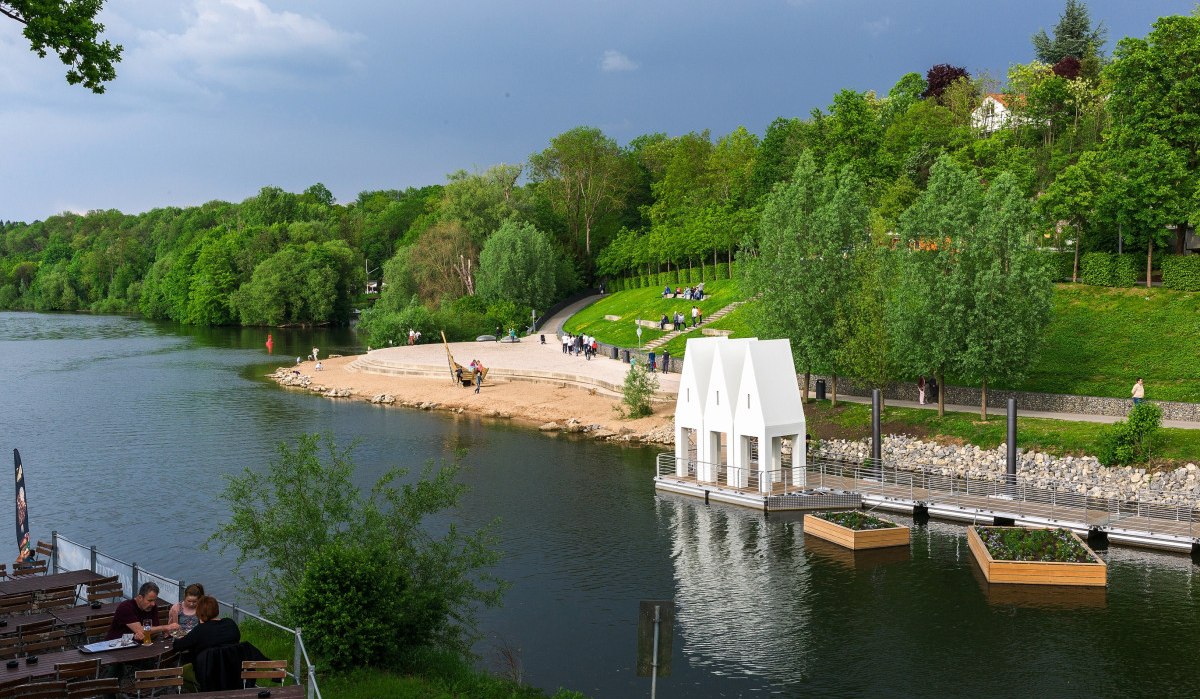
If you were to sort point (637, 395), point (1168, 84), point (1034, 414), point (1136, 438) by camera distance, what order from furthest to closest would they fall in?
1. point (637, 395)
2. point (1168, 84)
3. point (1034, 414)
4. point (1136, 438)

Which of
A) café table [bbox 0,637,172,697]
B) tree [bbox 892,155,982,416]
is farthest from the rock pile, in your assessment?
café table [bbox 0,637,172,697]

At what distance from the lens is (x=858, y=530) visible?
1247 inches

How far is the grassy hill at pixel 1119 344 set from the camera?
44.5m

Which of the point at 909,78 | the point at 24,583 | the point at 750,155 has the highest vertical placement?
the point at 909,78

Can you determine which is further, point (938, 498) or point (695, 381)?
point (695, 381)

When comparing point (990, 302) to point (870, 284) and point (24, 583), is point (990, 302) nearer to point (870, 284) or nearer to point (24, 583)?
point (870, 284)

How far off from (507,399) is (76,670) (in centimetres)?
4774

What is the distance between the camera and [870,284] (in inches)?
1838

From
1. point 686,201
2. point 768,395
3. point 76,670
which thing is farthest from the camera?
point 686,201

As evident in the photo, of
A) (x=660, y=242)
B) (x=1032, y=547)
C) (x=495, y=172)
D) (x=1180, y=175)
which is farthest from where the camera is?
(x=495, y=172)

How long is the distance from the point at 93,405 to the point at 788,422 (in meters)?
46.5

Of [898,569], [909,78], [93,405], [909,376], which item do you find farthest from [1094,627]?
[909,78]

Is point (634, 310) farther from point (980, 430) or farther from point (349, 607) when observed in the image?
point (349, 607)

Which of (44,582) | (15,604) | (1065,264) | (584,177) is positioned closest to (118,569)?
(44,582)
